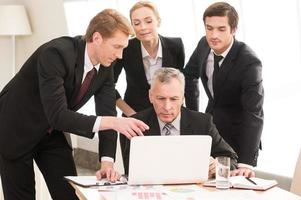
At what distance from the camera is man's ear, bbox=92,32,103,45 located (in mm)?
2589

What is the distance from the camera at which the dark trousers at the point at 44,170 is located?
2910 millimetres

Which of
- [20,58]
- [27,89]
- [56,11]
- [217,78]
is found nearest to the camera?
[27,89]

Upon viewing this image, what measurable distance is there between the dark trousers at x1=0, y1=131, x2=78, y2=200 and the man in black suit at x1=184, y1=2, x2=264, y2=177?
95 cm

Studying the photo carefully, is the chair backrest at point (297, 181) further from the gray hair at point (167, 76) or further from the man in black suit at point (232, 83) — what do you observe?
the gray hair at point (167, 76)

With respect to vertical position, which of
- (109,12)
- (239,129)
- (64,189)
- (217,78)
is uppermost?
(109,12)

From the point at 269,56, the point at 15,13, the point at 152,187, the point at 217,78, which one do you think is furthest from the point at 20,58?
the point at 152,187

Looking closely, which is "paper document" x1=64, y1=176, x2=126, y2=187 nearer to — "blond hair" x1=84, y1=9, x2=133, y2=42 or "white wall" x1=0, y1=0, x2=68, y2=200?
"blond hair" x1=84, y1=9, x2=133, y2=42

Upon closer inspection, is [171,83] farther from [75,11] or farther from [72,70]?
[75,11]

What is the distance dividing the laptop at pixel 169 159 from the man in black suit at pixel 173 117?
1.23 ft

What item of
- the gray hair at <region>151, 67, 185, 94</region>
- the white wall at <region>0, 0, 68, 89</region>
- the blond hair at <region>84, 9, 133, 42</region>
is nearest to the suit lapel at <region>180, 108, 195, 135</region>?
the gray hair at <region>151, 67, 185, 94</region>

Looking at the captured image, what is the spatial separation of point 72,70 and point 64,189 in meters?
0.71

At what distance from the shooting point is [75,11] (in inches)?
242

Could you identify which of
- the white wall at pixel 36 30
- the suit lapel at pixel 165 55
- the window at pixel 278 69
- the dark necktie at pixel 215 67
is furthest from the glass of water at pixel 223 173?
the white wall at pixel 36 30

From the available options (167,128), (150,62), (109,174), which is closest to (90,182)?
(109,174)
